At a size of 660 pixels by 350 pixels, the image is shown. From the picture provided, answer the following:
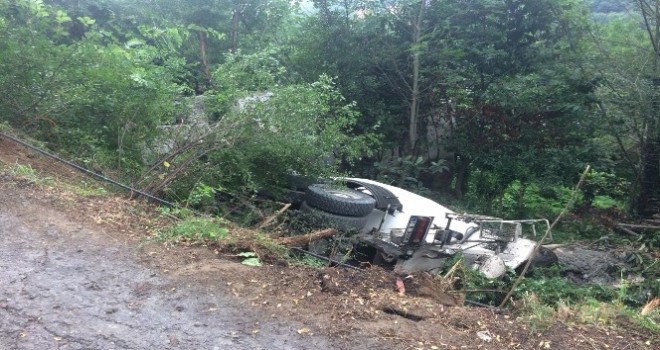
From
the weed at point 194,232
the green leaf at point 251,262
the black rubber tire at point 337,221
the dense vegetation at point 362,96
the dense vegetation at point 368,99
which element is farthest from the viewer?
the dense vegetation at point 362,96

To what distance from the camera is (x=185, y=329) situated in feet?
12.1

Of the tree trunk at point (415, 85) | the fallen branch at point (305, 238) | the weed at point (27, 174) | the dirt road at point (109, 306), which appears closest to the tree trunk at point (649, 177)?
the tree trunk at point (415, 85)

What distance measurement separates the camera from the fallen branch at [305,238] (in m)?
5.80

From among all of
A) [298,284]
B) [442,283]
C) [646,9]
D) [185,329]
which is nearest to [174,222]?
[298,284]

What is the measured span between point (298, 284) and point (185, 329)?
3.32 feet

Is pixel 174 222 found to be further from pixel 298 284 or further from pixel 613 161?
pixel 613 161

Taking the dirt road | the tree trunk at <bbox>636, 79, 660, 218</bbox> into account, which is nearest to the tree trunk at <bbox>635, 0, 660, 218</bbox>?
the tree trunk at <bbox>636, 79, 660, 218</bbox>

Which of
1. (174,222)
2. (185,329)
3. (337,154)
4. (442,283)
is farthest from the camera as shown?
(337,154)

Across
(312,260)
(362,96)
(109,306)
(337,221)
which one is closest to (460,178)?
(362,96)

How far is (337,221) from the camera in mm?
7031

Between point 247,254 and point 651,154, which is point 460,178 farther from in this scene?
point 247,254

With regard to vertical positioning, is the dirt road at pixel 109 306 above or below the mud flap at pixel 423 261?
above

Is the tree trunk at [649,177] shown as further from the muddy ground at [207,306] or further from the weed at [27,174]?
the weed at [27,174]

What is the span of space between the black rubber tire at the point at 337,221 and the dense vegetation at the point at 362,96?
767 millimetres
